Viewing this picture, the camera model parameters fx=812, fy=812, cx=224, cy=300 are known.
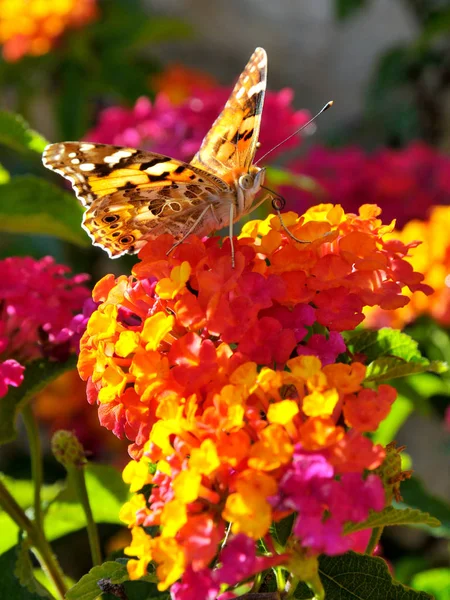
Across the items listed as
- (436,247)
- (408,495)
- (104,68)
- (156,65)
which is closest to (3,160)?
(104,68)

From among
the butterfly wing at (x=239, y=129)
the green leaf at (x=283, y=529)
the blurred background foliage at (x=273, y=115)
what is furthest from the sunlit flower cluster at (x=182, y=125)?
the green leaf at (x=283, y=529)

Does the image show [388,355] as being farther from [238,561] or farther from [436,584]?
[436,584]

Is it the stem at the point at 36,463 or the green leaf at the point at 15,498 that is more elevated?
the stem at the point at 36,463

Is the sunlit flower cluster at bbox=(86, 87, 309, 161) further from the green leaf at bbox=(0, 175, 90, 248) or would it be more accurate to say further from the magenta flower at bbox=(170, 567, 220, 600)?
the magenta flower at bbox=(170, 567, 220, 600)

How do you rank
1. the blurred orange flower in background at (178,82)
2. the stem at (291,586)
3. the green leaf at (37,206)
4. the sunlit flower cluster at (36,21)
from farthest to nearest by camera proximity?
the blurred orange flower in background at (178,82) → the sunlit flower cluster at (36,21) → the green leaf at (37,206) → the stem at (291,586)

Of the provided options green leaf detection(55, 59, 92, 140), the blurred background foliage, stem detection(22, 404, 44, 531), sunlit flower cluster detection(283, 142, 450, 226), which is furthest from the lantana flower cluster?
green leaf detection(55, 59, 92, 140)

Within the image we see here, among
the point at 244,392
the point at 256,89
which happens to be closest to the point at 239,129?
the point at 256,89

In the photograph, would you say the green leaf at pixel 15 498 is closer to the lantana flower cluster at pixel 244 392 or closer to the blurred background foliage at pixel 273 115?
the lantana flower cluster at pixel 244 392
